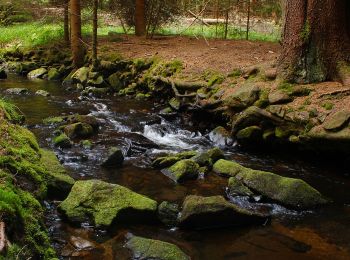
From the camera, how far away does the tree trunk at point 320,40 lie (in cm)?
966

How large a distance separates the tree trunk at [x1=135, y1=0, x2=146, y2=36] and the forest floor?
655mm

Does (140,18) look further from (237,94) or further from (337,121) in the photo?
(337,121)

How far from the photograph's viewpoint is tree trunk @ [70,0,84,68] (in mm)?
17156

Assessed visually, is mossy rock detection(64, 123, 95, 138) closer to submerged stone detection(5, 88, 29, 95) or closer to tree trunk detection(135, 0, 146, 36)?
submerged stone detection(5, 88, 29, 95)

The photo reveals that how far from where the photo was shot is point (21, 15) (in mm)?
31484

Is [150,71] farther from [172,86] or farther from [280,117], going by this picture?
→ [280,117]

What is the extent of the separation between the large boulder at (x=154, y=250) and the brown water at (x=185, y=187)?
0.16 m

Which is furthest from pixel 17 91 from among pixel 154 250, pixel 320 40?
pixel 154 250

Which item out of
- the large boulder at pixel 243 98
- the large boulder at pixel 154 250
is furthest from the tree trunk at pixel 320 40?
the large boulder at pixel 154 250

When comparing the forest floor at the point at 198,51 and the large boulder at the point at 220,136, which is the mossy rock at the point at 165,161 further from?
the forest floor at the point at 198,51

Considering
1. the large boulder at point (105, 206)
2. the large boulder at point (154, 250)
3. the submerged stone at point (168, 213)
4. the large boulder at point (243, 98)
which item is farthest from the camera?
the large boulder at point (243, 98)

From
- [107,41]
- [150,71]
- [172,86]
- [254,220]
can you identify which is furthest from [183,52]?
[254,220]

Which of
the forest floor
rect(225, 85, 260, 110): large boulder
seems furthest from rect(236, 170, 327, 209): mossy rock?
the forest floor

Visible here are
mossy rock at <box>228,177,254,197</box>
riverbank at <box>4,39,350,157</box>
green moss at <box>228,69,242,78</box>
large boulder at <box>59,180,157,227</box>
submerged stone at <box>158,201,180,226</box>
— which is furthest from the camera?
green moss at <box>228,69,242,78</box>
